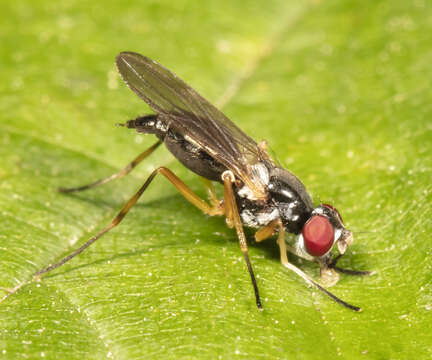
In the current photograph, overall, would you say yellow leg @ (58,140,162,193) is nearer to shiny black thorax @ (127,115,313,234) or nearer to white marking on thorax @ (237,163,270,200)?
shiny black thorax @ (127,115,313,234)

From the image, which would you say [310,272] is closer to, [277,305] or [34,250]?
[277,305]

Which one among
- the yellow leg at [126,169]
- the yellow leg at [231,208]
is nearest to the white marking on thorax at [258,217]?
the yellow leg at [231,208]

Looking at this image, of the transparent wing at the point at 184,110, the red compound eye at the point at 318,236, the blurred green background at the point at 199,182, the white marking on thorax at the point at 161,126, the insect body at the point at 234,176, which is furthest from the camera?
the white marking on thorax at the point at 161,126

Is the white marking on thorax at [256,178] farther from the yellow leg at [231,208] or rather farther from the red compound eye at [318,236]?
the red compound eye at [318,236]

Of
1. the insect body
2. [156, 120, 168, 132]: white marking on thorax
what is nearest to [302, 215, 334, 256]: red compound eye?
the insect body

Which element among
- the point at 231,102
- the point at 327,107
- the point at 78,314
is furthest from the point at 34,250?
the point at 327,107

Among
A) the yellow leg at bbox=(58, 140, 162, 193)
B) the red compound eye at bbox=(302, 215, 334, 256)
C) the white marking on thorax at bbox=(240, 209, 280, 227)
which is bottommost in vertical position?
the yellow leg at bbox=(58, 140, 162, 193)

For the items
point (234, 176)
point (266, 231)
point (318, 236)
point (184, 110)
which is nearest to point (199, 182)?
point (234, 176)
